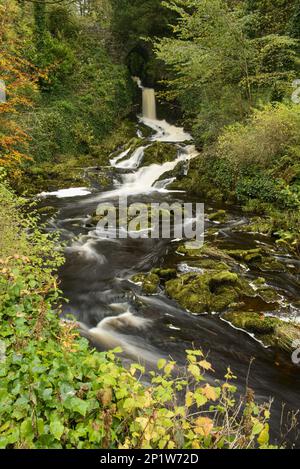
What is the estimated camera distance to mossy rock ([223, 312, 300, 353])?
6.15m

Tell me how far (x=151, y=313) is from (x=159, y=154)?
13.7 m

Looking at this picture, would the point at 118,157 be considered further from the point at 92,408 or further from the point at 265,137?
the point at 92,408

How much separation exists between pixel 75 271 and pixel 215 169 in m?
8.97

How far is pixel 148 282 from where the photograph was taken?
825 centimetres

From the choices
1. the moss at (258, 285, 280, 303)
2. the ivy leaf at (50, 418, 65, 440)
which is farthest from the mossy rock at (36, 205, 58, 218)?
the ivy leaf at (50, 418, 65, 440)

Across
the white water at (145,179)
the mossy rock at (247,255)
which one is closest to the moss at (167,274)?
the mossy rock at (247,255)

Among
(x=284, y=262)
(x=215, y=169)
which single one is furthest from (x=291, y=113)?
(x=284, y=262)

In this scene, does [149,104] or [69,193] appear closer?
[69,193]

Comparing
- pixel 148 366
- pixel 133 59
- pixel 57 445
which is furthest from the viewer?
pixel 133 59

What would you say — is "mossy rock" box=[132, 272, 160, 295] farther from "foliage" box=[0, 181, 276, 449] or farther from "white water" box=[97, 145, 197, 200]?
"white water" box=[97, 145, 197, 200]

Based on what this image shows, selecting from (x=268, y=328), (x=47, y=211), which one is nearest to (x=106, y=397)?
(x=268, y=328)

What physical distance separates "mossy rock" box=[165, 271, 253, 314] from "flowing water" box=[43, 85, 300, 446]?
212mm

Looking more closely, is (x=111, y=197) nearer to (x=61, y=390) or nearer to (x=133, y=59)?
(x=61, y=390)

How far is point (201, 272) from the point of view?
854 cm
